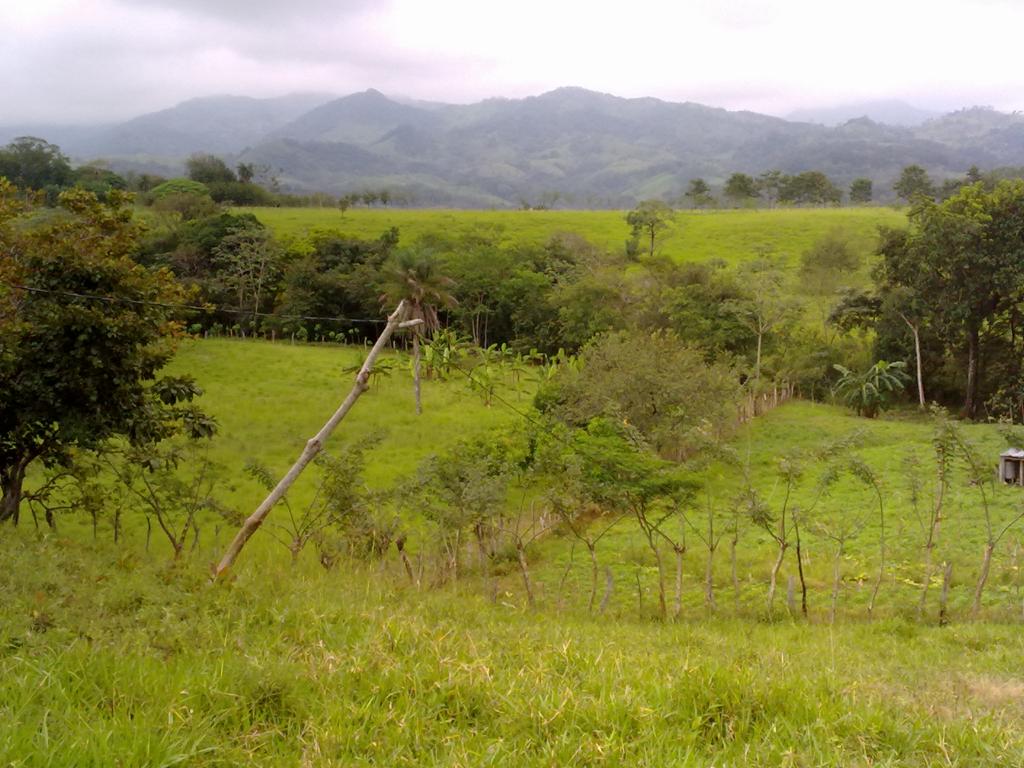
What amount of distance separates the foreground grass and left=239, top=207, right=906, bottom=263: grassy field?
5807 centimetres

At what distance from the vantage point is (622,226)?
79.4 m

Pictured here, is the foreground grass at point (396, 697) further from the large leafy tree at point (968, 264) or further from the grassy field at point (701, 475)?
the large leafy tree at point (968, 264)

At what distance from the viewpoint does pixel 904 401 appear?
37.2 m

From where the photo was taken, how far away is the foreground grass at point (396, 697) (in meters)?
3.76

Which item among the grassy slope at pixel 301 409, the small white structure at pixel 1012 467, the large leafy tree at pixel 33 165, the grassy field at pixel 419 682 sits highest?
the large leafy tree at pixel 33 165

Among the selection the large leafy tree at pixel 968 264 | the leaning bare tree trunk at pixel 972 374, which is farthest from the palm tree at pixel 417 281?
the leaning bare tree trunk at pixel 972 374

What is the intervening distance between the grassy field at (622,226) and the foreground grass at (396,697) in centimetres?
5807

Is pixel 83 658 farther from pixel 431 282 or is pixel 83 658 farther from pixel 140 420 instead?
pixel 431 282

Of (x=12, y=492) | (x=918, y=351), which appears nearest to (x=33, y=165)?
(x=12, y=492)

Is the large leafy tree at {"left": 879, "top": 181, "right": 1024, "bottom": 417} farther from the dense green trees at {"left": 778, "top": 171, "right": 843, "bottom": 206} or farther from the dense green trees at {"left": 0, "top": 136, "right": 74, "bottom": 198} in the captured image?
the dense green trees at {"left": 0, "top": 136, "right": 74, "bottom": 198}

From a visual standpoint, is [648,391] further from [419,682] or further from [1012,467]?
[419,682]

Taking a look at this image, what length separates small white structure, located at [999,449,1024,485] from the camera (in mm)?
19922

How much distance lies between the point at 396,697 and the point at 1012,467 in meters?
21.3

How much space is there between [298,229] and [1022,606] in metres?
65.3
